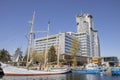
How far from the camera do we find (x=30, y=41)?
77.3 meters

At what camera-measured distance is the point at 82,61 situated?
183750 millimetres

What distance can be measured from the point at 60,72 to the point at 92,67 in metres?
27.2

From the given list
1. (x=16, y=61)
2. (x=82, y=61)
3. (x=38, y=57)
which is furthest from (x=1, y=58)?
(x=82, y=61)

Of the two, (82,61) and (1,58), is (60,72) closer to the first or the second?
(1,58)

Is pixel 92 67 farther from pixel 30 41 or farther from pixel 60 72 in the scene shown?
pixel 30 41

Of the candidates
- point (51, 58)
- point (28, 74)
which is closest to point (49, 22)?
point (28, 74)

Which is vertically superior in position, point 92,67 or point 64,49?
point 64,49

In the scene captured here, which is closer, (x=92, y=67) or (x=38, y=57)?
(x=92, y=67)

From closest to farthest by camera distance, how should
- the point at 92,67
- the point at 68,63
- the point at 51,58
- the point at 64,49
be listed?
the point at 92,67, the point at 51,58, the point at 68,63, the point at 64,49

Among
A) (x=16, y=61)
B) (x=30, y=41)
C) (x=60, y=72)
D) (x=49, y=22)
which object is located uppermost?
(x=49, y=22)

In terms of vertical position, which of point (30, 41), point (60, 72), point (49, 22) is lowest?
point (60, 72)

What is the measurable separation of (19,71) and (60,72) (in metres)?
23.3

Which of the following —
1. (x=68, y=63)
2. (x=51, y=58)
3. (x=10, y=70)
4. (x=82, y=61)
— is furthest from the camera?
(x=82, y=61)

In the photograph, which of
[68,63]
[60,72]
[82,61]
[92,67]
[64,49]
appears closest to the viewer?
[60,72]
